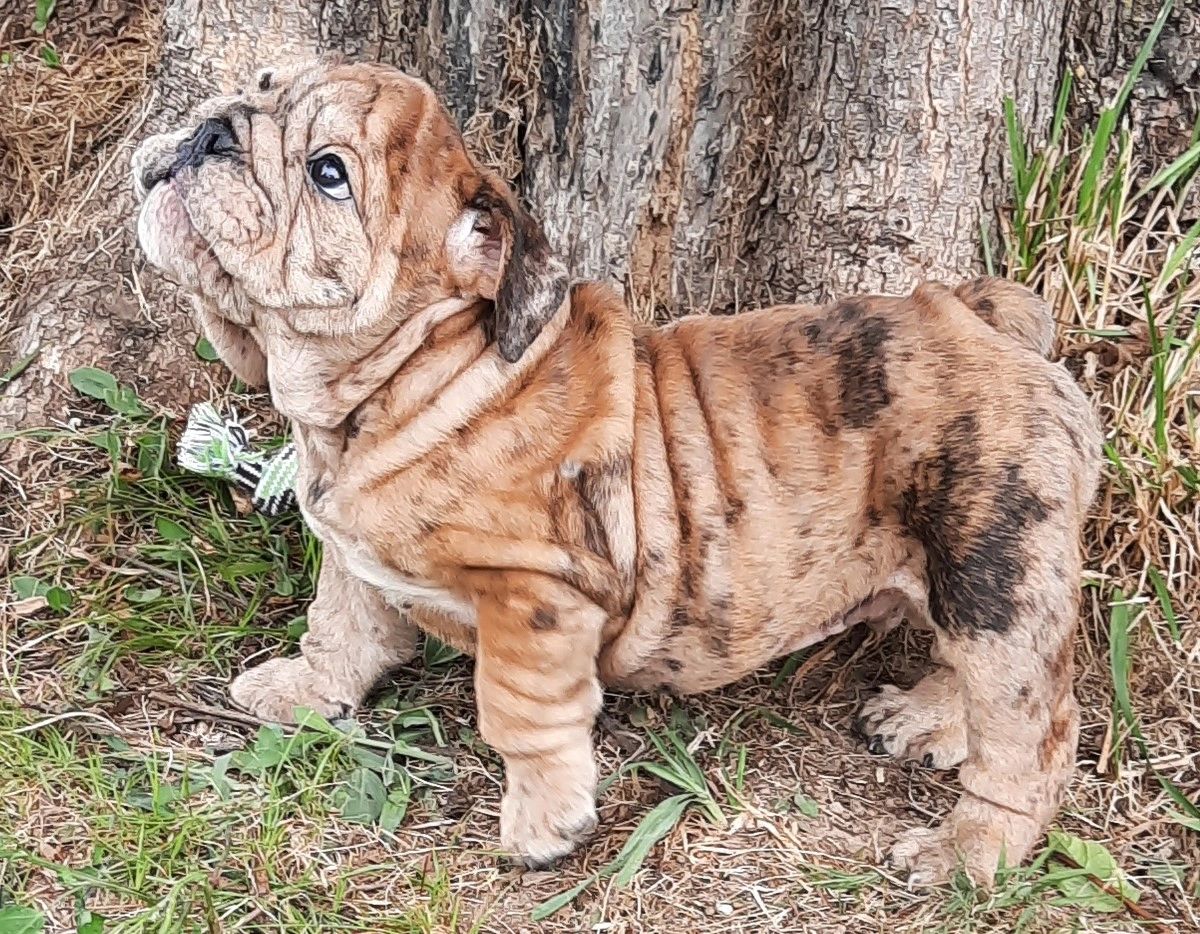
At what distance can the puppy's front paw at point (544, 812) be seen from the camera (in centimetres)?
390

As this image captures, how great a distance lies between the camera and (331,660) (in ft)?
14.3

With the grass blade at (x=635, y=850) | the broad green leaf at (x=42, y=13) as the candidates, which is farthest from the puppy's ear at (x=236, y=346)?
the broad green leaf at (x=42, y=13)

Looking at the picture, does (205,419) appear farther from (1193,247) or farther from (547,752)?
(1193,247)

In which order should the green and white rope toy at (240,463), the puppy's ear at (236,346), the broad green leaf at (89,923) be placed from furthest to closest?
1. the green and white rope toy at (240,463)
2. the puppy's ear at (236,346)
3. the broad green leaf at (89,923)

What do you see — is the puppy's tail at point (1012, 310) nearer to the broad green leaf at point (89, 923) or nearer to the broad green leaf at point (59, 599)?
the broad green leaf at point (89, 923)

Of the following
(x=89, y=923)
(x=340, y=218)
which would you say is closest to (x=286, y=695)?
(x=89, y=923)

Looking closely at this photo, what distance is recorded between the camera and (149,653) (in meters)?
4.49

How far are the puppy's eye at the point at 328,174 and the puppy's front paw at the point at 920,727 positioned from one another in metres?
2.31

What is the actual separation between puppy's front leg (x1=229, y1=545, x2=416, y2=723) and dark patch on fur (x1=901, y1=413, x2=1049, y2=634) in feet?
5.42

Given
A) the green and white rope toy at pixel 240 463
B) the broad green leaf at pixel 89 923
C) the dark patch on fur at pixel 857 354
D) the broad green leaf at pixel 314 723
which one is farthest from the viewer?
the green and white rope toy at pixel 240 463

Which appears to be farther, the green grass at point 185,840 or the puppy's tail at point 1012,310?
the puppy's tail at point 1012,310

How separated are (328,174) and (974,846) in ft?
8.21

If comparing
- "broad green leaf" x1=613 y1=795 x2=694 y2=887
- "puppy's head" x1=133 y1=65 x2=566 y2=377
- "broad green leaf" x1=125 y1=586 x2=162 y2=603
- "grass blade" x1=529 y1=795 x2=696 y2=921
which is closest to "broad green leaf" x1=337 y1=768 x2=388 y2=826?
"grass blade" x1=529 y1=795 x2=696 y2=921

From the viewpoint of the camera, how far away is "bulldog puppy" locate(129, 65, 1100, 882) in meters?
3.57
